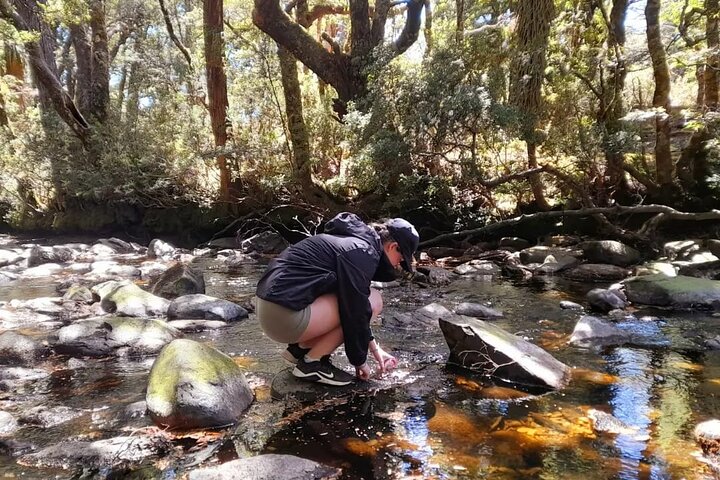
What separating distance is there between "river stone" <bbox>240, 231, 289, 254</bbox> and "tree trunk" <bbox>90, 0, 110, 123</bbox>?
6.26 m

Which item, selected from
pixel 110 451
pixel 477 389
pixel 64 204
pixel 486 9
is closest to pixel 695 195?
pixel 486 9

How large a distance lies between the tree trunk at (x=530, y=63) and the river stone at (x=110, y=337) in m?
6.30

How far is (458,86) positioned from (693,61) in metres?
3.15

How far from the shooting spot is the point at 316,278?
3068mm

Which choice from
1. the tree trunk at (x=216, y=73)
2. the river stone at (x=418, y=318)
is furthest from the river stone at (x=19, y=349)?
the tree trunk at (x=216, y=73)

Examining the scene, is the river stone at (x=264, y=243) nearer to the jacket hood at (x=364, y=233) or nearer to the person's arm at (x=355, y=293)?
the jacket hood at (x=364, y=233)

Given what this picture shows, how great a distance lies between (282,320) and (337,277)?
412mm

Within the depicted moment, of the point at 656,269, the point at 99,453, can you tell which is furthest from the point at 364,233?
the point at 656,269

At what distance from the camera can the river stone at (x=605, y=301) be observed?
5.73 metres

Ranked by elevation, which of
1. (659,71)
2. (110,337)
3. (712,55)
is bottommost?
(110,337)

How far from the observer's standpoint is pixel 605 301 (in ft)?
18.9

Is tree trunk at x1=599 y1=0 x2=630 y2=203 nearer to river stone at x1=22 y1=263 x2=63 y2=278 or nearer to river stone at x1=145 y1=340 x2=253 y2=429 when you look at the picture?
river stone at x1=145 y1=340 x2=253 y2=429

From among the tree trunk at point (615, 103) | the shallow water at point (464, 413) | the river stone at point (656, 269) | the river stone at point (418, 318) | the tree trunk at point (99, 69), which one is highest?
the tree trunk at point (99, 69)

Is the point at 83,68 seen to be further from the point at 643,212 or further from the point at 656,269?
the point at 656,269
